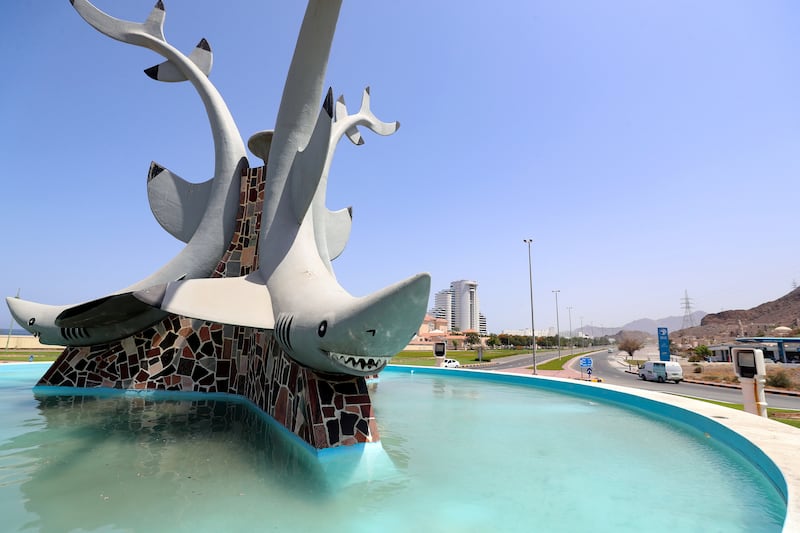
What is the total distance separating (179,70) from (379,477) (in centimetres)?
1238

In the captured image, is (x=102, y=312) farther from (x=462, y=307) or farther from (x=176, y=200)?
(x=462, y=307)

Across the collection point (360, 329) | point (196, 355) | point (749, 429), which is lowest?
point (749, 429)

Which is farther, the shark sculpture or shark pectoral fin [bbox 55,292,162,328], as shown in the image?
shark pectoral fin [bbox 55,292,162,328]

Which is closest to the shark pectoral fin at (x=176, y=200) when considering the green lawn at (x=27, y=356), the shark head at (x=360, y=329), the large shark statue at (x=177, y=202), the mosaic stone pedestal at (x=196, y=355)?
the large shark statue at (x=177, y=202)

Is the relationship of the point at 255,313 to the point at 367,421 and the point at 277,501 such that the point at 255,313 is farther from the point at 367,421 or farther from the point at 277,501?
the point at 277,501

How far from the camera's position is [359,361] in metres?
5.00

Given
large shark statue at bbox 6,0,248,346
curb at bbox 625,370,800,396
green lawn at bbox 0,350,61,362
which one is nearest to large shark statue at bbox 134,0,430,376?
large shark statue at bbox 6,0,248,346

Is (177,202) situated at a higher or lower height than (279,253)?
higher

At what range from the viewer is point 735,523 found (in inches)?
151

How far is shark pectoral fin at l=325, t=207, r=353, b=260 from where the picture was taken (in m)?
12.1

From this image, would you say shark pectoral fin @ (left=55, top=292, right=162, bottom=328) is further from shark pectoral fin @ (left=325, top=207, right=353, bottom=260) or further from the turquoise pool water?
shark pectoral fin @ (left=325, top=207, right=353, bottom=260)

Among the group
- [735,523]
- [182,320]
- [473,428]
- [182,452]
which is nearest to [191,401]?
[182,320]

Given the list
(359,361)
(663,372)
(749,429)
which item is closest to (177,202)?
(359,361)

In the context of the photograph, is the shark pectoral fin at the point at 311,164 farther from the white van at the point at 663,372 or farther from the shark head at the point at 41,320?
the white van at the point at 663,372
